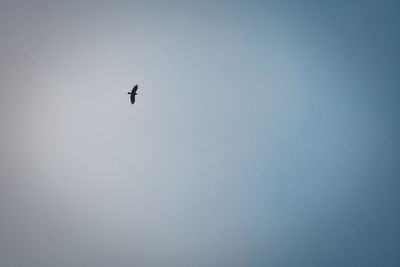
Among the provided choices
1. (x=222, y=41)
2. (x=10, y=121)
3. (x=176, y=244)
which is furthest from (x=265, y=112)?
(x=10, y=121)

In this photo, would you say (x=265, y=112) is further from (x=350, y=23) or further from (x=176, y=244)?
(x=176, y=244)

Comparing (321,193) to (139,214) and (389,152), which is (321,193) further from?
(139,214)

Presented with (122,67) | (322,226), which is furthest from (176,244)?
(122,67)

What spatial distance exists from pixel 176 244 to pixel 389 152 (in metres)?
1.45

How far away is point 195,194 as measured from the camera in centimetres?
229

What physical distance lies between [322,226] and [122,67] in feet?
5.23

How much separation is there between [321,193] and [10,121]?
6.49 ft

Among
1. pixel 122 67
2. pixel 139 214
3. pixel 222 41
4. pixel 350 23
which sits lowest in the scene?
pixel 139 214

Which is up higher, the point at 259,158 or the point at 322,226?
the point at 259,158

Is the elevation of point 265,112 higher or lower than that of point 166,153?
higher

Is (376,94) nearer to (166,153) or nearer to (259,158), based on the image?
(259,158)

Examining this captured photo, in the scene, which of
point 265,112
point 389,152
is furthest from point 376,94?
point 265,112

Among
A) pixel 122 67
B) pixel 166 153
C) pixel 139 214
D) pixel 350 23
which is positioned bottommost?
pixel 139 214

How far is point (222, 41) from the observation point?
2.25m
